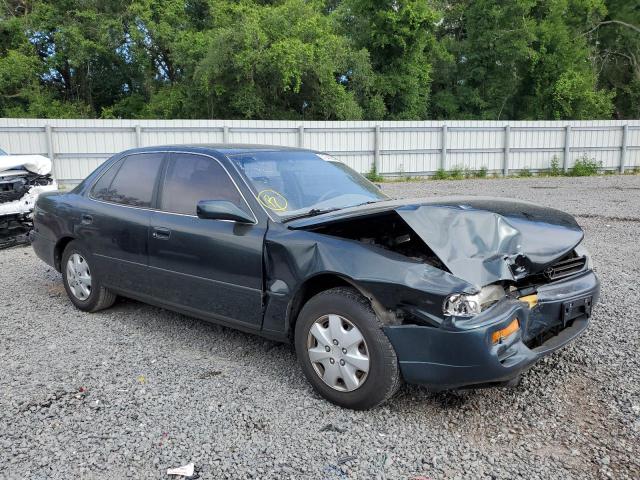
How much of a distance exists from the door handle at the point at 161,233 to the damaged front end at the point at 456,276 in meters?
1.04

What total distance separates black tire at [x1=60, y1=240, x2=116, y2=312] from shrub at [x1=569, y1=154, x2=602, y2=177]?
20172mm

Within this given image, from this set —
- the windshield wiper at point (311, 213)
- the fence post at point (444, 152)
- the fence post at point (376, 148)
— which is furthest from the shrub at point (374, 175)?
the windshield wiper at point (311, 213)

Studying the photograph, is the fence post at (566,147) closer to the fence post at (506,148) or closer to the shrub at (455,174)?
the fence post at (506,148)

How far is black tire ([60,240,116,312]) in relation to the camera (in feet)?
16.2

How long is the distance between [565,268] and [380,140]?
16507mm

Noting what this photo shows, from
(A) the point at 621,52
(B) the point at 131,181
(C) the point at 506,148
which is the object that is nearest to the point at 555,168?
(C) the point at 506,148

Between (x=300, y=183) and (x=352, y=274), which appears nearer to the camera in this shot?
(x=352, y=274)

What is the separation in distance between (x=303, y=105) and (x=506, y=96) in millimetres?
13155

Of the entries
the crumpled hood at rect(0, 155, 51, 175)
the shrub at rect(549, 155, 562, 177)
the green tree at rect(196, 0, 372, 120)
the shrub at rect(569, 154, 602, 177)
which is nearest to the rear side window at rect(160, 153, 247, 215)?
the crumpled hood at rect(0, 155, 51, 175)

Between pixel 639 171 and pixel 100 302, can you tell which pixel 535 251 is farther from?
pixel 639 171

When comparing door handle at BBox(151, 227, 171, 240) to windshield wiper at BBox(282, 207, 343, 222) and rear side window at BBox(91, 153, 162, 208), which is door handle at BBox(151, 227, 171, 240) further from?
windshield wiper at BBox(282, 207, 343, 222)

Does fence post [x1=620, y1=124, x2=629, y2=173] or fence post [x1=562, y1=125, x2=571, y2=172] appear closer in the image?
fence post [x1=562, y1=125, x2=571, y2=172]

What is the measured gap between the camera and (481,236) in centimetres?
315

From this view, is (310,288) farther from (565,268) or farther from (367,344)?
(565,268)
